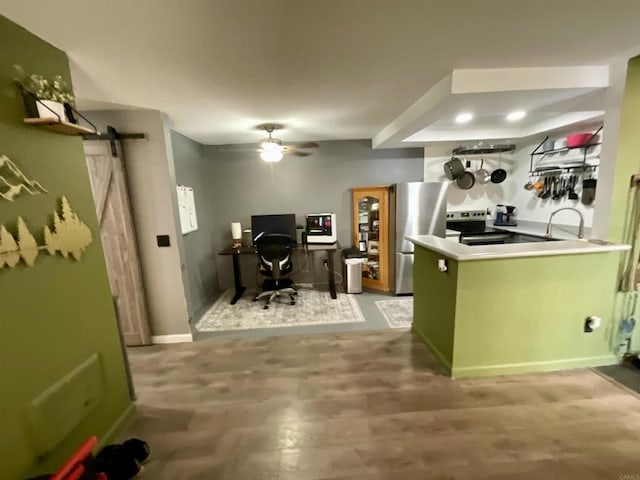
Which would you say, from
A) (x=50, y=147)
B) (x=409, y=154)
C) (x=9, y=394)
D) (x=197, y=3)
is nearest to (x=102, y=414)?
(x=9, y=394)

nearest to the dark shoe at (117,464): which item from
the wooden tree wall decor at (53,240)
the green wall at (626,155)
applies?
the wooden tree wall decor at (53,240)

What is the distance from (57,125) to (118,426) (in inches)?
73.3

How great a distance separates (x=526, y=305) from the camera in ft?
7.01

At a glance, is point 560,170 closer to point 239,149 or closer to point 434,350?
point 434,350

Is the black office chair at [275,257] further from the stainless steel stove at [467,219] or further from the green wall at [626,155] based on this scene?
the green wall at [626,155]

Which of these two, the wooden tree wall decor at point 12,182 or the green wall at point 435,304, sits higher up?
the wooden tree wall decor at point 12,182

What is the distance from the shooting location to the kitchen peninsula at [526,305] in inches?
81.5

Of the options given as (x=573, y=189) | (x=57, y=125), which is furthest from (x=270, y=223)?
(x=573, y=189)

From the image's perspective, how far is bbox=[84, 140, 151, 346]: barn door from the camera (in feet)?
8.20

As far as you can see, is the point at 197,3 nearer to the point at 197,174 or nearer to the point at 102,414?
the point at 102,414

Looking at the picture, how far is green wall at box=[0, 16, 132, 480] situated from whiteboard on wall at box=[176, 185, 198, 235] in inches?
57.6

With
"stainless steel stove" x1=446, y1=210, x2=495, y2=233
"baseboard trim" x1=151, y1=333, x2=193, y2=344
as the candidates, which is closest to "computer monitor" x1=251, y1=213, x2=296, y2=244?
"baseboard trim" x1=151, y1=333, x2=193, y2=344

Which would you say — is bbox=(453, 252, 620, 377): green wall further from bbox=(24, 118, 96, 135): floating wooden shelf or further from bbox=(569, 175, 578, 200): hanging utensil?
bbox=(24, 118, 96, 135): floating wooden shelf

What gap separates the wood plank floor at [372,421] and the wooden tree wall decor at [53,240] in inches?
50.7
